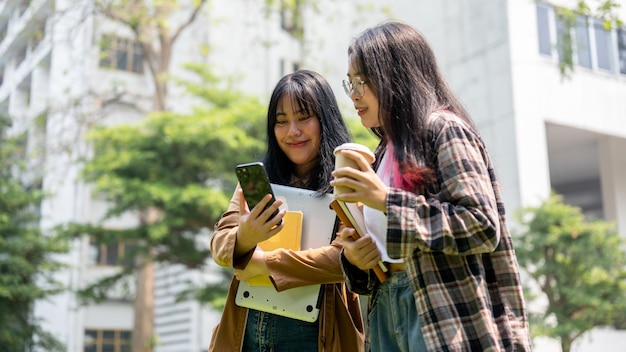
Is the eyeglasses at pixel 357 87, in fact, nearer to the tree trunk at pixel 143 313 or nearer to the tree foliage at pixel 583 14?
the tree foliage at pixel 583 14

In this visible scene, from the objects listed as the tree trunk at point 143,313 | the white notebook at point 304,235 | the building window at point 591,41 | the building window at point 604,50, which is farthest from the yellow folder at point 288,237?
the building window at point 604,50

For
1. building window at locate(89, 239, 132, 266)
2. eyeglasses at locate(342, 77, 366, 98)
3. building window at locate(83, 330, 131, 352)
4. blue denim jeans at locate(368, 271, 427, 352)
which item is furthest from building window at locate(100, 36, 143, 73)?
blue denim jeans at locate(368, 271, 427, 352)

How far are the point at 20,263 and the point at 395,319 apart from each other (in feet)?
31.3

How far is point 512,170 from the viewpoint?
12.0 m

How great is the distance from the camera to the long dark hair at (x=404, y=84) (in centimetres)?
169

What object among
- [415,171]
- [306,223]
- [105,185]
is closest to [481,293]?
[415,171]

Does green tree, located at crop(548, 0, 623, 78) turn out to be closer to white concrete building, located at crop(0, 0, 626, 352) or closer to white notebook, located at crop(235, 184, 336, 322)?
white notebook, located at crop(235, 184, 336, 322)

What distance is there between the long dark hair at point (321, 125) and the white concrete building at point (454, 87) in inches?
299

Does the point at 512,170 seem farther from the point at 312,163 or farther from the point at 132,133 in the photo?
the point at 312,163

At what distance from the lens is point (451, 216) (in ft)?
5.04

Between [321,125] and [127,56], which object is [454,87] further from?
[127,56]

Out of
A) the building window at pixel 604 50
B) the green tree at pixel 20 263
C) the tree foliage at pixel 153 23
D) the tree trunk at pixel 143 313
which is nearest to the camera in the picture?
the green tree at pixel 20 263

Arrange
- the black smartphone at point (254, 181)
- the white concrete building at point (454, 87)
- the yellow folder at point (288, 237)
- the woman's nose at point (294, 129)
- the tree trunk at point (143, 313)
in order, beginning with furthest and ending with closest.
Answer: the tree trunk at point (143, 313), the white concrete building at point (454, 87), the woman's nose at point (294, 129), the yellow folder at point (288, 237), the black smartphone at point (254, 181)

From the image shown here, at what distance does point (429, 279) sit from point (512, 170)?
10.9 m
